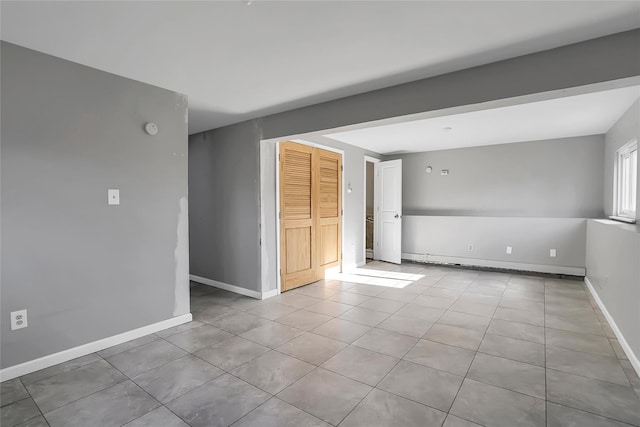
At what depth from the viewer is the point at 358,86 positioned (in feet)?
9.48

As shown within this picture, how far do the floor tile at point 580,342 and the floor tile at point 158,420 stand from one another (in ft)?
9.72

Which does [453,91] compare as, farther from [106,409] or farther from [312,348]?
[106,409]

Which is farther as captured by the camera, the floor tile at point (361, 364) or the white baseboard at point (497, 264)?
the white baseboard at point (497, 264)

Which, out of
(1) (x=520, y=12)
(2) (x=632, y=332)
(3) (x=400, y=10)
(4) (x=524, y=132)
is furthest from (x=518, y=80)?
(4) (x=524, y=132)

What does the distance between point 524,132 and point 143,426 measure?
5.66 metres

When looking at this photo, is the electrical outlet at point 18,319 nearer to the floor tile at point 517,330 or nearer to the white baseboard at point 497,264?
the floor tile at point 517,330

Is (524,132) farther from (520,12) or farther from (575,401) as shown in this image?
(575,401)

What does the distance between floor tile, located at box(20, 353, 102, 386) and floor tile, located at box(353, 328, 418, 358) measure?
7.03ft

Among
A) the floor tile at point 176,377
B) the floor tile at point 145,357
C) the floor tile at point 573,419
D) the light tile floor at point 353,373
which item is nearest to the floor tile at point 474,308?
the light tile floor at point 353,373

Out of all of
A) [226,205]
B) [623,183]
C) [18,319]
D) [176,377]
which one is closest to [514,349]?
[176,377]

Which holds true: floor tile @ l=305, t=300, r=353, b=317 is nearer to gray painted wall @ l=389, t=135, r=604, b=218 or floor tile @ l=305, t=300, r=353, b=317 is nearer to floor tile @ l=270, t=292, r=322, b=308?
floor tile @ l=270, t=292, r=322, b=308

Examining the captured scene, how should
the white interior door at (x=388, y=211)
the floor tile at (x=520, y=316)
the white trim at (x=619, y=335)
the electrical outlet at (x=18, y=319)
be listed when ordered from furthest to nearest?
1. the white interior door at (x=388, y=211)
2. the floor tile at (x=520, y=316)
3. the white trim at (x=619, y=335)
4. the electrical outlet at (x=18, y=319)

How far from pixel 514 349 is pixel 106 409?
9.87 feet

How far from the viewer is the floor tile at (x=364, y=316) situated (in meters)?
3.30
